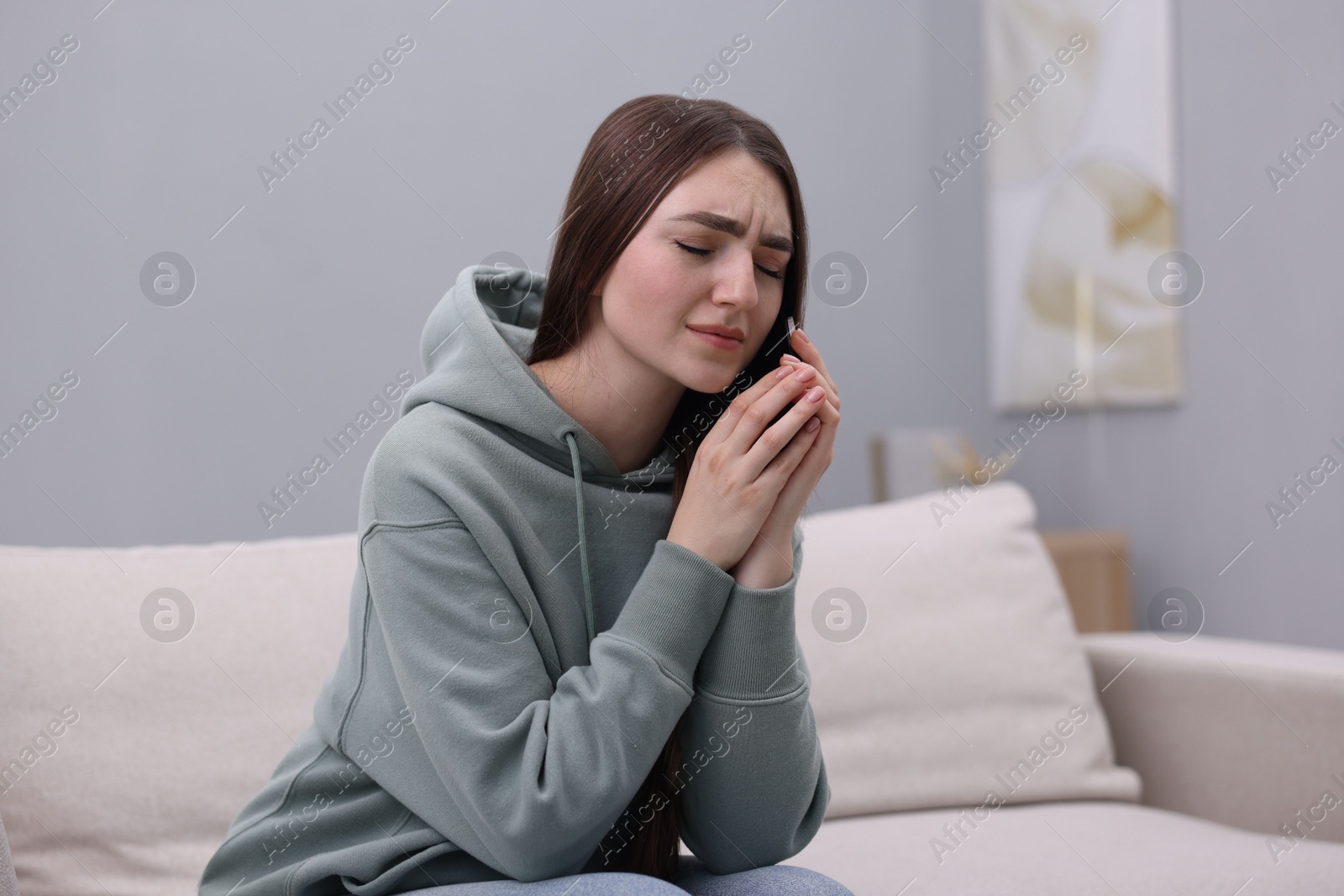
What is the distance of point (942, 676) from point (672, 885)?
79 centimetres

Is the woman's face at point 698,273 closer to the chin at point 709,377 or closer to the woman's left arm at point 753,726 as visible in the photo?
the chin at point 709,377

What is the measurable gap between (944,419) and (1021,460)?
0.27 meters

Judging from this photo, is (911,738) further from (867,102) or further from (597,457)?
(867,102)

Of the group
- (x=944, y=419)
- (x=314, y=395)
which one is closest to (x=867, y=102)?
(x=944, y=419)

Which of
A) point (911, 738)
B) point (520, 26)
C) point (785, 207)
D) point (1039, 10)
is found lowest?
point (911, 738)

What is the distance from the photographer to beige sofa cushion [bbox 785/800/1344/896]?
1.24 meters

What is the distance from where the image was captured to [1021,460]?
348 centimetres

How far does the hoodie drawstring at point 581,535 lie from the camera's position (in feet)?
3.43

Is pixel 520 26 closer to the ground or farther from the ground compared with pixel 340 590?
farther from the ground

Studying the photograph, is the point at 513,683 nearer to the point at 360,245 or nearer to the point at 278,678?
the point at 278,678

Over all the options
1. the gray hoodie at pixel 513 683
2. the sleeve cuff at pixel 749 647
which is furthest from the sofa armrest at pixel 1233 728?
the sleeve cuff at pixel 749 647

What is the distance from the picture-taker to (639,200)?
1005 millimetres

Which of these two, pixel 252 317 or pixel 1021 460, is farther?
pixel 1021 460

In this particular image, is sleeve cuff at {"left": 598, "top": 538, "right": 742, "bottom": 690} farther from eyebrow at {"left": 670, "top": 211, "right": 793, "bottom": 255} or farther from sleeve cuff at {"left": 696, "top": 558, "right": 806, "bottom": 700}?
eyebrow at {"left": 670, "top": 211, "right": 793, "bottom": 255}
